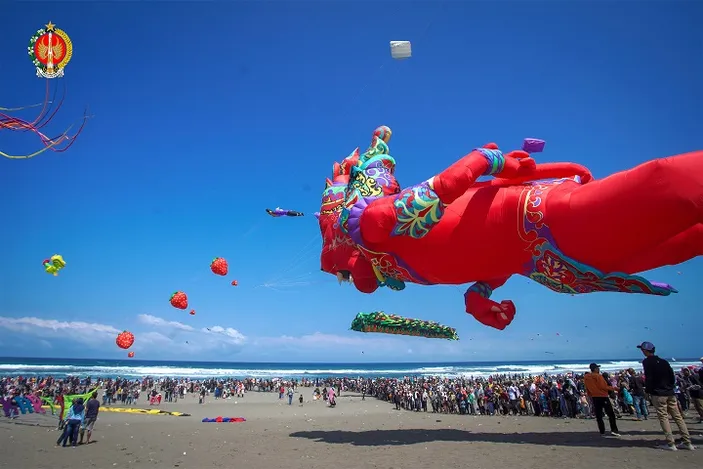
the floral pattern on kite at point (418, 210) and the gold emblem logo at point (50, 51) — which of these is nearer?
the floral pattern on kite at point (418, 210)

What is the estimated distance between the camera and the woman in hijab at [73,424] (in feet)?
32.0

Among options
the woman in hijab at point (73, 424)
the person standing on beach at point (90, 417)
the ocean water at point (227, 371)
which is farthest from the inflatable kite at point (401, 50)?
the ocean water at point (227, 371)

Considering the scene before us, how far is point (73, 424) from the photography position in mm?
9750

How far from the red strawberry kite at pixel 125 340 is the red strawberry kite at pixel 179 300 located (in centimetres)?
171

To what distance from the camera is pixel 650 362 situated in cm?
591

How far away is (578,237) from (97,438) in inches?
467

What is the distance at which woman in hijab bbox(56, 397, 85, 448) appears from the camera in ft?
32.0

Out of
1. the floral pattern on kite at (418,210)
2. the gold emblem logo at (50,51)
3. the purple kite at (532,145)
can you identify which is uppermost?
the gold emblem logo at (50,51)

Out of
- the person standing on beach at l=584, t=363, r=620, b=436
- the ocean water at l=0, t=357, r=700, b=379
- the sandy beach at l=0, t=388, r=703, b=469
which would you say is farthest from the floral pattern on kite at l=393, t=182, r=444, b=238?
the ocean water at l=0, t=357, r=700, b=379

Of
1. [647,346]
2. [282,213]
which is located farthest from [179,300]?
[647,346]

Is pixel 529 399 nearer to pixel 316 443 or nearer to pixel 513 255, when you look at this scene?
pixel 316 443

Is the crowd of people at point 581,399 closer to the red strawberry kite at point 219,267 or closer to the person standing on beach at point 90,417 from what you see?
the person standing on beach at point 90,417

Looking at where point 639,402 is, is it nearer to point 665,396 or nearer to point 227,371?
point 665,396

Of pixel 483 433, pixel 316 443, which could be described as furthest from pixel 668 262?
pixel 316 443
